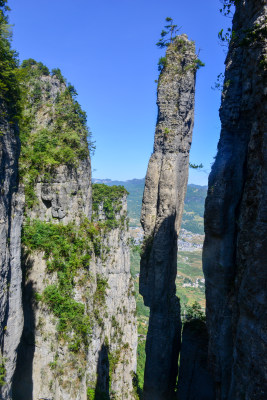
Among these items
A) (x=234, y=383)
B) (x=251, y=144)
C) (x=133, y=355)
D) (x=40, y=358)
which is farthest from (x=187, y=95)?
(x=133, y=355)

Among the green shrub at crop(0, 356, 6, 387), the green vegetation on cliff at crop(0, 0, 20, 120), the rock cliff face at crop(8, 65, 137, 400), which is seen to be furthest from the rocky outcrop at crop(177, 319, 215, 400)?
the green vegetation on cliff at crop(0, 0, 20, 120)

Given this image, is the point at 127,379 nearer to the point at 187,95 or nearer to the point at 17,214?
the point at 17,214

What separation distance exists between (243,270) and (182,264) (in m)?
159

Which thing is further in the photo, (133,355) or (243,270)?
(133,355)

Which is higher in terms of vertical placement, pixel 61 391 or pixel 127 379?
pixel 61 391

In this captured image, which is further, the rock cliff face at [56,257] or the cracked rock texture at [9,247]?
the rock cliff face at [56,257]

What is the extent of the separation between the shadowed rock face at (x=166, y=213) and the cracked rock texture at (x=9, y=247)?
11.3m

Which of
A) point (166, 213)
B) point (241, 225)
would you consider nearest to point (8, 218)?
point (241, 225)

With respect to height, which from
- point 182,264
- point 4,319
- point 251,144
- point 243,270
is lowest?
point 182,264

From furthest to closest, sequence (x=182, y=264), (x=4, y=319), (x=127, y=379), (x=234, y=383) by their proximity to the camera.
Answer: (x=182, y=264) → (x=127, y=379) → (x=4, y=319) → (x=234, y=383)

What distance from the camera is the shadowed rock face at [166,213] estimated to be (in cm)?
1997

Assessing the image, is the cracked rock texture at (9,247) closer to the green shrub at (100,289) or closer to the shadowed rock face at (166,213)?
the shadowed rock face at (166,213)

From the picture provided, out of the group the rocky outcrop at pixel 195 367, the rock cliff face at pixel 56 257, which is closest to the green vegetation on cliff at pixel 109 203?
the rock cliff face at pixel 56 257

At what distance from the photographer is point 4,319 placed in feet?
32.5
